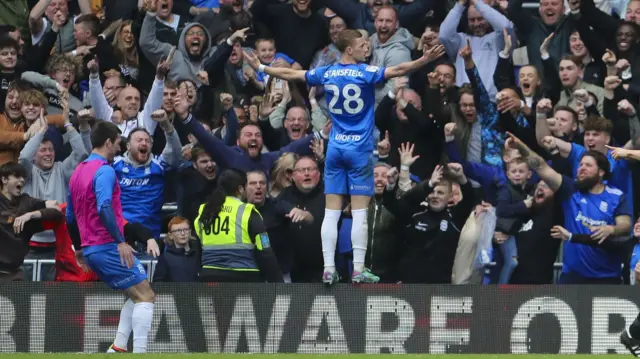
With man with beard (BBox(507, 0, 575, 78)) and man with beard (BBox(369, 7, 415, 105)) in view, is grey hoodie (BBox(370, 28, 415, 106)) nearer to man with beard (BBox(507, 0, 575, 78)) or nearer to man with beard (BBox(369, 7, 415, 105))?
man with beard (BBox(369, 7, 415, 105))

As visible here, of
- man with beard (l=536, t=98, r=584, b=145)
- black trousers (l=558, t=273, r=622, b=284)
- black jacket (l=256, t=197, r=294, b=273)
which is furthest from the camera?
man with beard (l=536, t=98, r=584, b=145)

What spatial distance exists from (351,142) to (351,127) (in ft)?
0.50

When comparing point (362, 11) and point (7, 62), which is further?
point (362, 11)

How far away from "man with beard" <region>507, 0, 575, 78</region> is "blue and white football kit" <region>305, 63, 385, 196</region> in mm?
4478

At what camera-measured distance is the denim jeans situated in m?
14.7

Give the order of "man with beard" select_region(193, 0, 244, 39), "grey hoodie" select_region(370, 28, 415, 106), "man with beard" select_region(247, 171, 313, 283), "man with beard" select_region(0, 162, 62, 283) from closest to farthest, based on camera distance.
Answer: "man with beard" select_region(0, 162, 62, 283) < "man with beard" select_region(247, 171, 313, 283) < "grey hoodie" select_region(370, 28, 415, 106) < "man with beard" select_region(193, 0, 244, 39)

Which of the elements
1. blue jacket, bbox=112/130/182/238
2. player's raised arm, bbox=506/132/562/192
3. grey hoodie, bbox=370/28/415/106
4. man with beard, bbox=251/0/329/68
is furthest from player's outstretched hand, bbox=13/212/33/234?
player's raised arm, bbox=506/132/562/192

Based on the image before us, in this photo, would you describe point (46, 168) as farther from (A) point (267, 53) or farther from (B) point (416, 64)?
(B) point (416, 64)

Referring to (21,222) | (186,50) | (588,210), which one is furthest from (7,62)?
(588,210)

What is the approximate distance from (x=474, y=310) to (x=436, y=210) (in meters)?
1.19

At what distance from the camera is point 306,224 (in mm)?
14352

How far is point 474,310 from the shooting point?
13.9 m

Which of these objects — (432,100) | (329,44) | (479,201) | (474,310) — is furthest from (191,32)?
(474,310)

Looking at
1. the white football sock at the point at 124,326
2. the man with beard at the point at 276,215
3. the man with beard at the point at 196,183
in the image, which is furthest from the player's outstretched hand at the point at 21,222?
the man with beard at the point at 276,215
